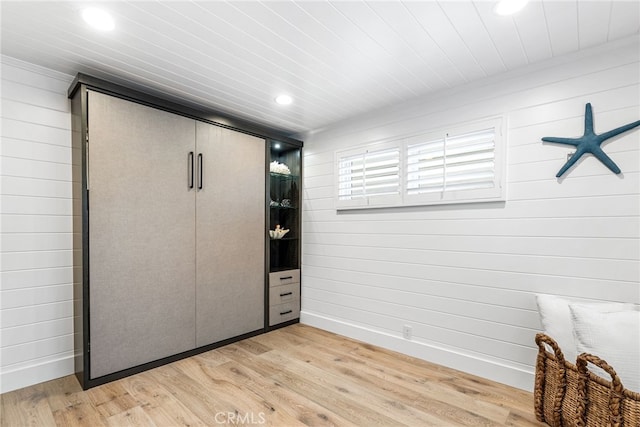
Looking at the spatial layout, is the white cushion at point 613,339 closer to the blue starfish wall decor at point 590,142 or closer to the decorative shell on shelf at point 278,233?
the blue starfish wall decor at point 590,142

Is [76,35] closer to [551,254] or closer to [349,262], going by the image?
Result: [349,262]

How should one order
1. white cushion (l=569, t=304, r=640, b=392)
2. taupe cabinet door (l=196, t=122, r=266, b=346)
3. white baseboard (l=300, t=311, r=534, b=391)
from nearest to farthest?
Answer: white cushion (l=569, t=304, r=640, b=392)
white baseboard (l=300, t=311, r=534, b=391)
taupe cabinet door (l=196, t=122, r=266, b=346)

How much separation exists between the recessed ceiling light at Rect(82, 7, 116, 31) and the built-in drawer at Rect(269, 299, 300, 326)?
2826 millimetres

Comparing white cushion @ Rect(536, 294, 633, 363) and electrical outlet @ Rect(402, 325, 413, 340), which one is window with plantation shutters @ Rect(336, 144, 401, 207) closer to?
electrical outlet @ Rect(402, 325, 413, 340)

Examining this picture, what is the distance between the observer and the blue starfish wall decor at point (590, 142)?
1.99m

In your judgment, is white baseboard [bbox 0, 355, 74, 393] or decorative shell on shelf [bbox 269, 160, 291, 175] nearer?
white baseboard [bbox 0, 355, 74, 393]

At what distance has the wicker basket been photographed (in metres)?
1.46

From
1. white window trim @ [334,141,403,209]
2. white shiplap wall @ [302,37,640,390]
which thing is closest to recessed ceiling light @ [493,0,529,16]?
white shiplap wall @ [302,37,640,390]

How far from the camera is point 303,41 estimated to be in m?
2.00

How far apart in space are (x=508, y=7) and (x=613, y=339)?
5.99 feet

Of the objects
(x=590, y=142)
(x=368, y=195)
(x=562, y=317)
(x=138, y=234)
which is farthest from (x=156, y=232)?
(x=590, y=142)

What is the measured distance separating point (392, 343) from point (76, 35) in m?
3.37

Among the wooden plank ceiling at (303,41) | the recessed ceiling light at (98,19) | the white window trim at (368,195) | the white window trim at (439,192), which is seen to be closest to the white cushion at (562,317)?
the white window trim at (439,192)

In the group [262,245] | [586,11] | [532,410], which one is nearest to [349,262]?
[262,245]
